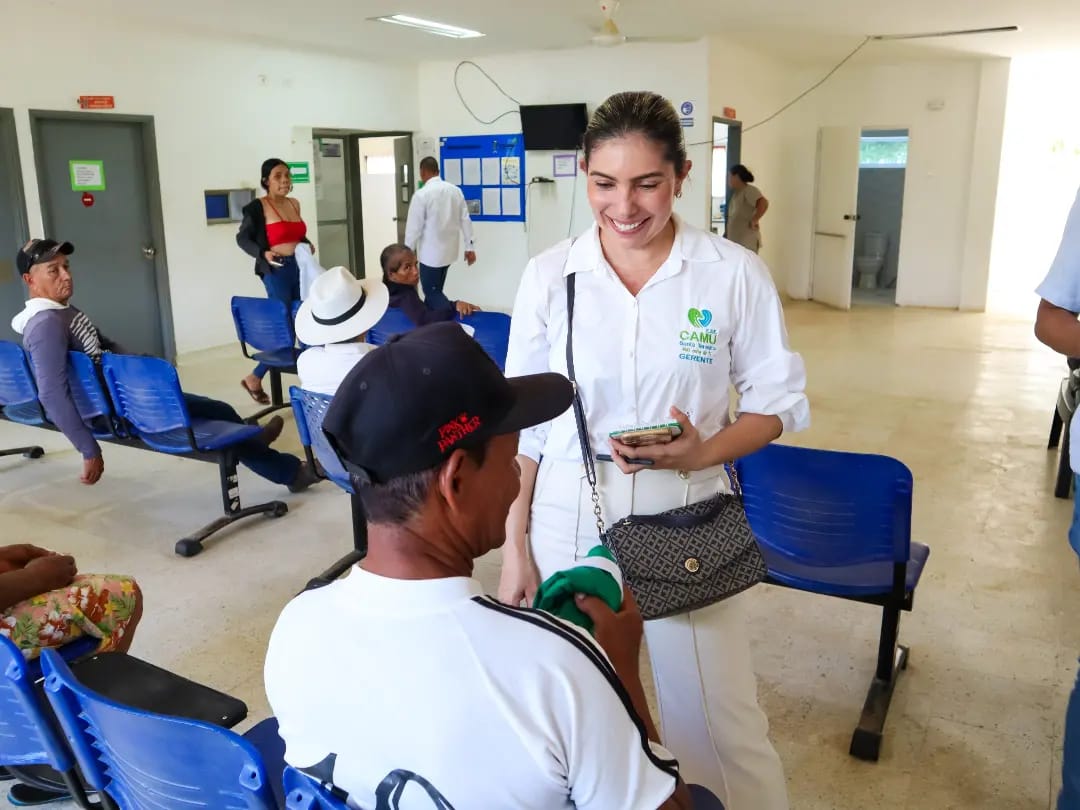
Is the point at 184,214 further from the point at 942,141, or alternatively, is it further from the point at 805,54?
the point at 942,141

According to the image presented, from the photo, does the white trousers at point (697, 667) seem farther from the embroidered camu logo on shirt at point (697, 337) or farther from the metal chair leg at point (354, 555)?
the metal chair leg at point (354, 555)

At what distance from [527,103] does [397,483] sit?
9.49 metres

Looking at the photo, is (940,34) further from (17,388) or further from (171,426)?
(17,388)

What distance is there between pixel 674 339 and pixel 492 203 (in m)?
9.09

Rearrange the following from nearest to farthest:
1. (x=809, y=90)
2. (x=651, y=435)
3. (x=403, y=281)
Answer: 1. (x=651, y=435)
2. (x=403, y=281)
3. (x=809, y=90)

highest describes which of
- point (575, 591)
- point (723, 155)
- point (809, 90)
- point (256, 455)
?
point (809, 90)

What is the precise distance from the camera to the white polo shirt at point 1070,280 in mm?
1626

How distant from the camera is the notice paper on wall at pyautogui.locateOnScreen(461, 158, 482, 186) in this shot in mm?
10383


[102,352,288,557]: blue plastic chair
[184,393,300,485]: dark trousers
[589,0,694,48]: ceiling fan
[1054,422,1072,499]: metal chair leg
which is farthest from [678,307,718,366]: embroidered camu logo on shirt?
[589,0,694,48]: ceiling fan

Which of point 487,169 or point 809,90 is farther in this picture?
point 809,90

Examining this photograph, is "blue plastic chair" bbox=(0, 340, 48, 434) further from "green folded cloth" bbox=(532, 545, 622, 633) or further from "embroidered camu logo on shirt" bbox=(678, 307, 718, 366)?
"green folded cloth" bbox=(532, 545, 622, 633)

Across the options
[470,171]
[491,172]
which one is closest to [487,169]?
[491,172]

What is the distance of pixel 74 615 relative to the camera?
213 centimetres

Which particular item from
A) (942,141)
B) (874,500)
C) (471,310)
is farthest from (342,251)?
(874,500)
